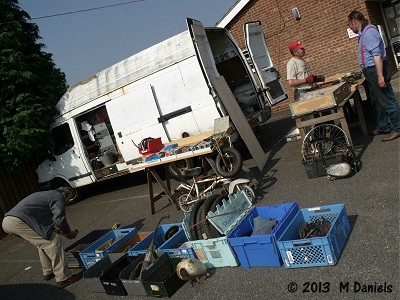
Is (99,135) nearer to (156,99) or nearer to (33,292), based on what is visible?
(156,99)

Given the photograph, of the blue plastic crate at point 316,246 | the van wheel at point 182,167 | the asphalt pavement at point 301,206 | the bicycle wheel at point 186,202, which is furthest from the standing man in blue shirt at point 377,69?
the van wheel at point 182,167

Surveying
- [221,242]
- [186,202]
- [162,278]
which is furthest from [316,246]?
[186,202]

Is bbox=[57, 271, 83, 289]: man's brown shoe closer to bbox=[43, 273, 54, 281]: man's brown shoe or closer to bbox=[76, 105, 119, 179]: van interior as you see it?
bbox=[43, 273, 54, 281]: man's brown shoe

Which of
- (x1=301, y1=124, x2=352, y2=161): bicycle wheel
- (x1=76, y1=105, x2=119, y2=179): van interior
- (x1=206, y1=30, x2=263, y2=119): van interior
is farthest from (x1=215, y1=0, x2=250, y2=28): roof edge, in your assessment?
(x1=301, y1=124, x2=352, y2=161): bicycle wheel

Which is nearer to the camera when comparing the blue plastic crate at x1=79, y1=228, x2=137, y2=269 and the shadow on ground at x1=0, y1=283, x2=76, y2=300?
the shadow on ground at x1=0, y1=283, x2=76, y2=300

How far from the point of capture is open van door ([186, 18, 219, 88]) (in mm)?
8336

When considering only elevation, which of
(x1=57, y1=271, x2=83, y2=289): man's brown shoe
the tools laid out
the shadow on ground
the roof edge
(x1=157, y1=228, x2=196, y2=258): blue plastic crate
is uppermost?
the roof edge

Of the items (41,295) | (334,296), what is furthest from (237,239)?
(41,295)

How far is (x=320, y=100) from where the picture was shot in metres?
6.71

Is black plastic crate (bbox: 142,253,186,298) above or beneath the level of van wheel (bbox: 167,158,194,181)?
beneath

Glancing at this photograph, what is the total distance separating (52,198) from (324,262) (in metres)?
4.00

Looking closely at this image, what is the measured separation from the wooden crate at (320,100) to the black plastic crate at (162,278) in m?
3.52

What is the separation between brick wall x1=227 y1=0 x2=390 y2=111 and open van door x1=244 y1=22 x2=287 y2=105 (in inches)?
142

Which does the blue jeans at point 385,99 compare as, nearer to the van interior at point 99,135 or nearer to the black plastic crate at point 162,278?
the black plastic crate at point 162,278
